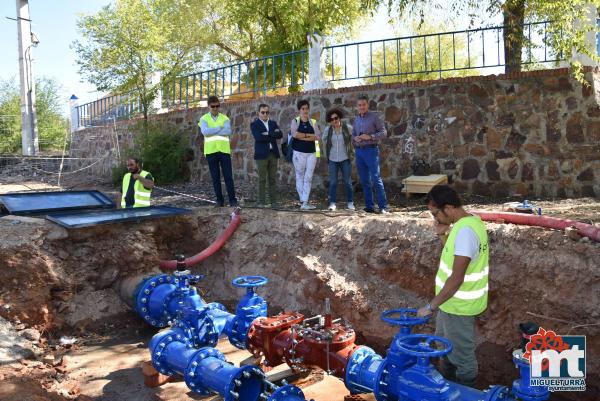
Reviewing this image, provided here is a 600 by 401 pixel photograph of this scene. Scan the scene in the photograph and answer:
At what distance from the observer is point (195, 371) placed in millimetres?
4160

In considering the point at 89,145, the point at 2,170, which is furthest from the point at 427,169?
the point at 2,170

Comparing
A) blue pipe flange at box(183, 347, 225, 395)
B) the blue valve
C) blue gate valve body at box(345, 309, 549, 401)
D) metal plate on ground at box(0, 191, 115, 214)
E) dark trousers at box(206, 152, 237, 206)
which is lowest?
blue pipe flange at box(183, 347, 225, 395)

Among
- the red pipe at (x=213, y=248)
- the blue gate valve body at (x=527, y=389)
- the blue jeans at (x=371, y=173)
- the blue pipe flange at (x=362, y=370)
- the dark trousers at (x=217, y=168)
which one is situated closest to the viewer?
the blue gate valve body at (x=527, y=389)

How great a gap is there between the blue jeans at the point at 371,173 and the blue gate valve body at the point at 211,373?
141 inches

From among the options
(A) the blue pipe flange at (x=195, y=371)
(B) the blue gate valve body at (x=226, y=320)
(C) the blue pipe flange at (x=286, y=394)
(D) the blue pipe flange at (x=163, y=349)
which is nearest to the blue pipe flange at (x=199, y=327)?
(B) the blue gate valve body at (x=226, y=320)

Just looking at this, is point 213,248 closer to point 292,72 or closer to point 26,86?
point 292,72

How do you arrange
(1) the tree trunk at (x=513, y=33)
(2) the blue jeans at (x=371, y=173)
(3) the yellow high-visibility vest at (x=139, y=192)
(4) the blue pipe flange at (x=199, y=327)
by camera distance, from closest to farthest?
(4) the blue pipe flange at (x=199, y=327) → (2) the blue jeans at (x=371, y=173) → (3) the yellow high-visibility vest at (x=139, y=192) → (1) the tree trunk at (x=513, y=33)

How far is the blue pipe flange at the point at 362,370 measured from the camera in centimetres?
361

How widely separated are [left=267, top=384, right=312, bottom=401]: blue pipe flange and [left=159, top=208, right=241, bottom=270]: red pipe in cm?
354

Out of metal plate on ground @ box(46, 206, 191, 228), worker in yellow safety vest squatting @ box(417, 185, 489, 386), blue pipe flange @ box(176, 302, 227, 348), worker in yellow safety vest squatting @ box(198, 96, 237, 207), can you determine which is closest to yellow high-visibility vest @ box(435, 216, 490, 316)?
worker in yellow safety vest squatting @ box(417, 185, 489, 386)

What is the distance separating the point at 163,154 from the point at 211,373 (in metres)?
9.76

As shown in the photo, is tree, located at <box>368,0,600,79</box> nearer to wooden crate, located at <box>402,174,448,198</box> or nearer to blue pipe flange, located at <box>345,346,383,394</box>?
wooden crate, located at <box>402,174,448,198</box>

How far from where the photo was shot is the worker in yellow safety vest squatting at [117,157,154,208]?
760cm

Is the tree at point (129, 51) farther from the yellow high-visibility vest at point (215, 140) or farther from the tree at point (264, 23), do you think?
the yellow high-visibility vest at point (215, 140)
